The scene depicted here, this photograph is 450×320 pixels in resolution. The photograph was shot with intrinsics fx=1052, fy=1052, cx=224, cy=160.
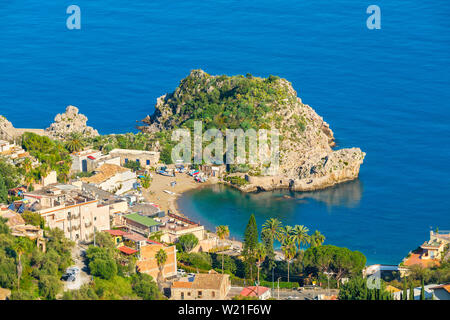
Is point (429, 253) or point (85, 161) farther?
point (85, 161)

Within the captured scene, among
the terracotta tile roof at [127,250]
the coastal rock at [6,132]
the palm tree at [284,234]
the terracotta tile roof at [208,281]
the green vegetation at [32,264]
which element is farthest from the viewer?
the coastal rock at [6,132]

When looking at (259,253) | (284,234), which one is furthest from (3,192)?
(284,234)

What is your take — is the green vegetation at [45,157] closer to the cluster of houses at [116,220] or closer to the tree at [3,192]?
the cluster of houses at [116,220]

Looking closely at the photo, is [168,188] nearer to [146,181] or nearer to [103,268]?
[146,181]

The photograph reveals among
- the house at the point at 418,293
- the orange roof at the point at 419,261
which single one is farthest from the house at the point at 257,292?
the orange roof at the point at 419,261

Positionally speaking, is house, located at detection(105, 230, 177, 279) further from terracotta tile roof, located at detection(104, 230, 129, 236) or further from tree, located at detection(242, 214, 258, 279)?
tree, located at detection(242, 214, 258, 279)

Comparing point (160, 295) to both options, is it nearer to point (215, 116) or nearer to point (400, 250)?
point (400, 250)
